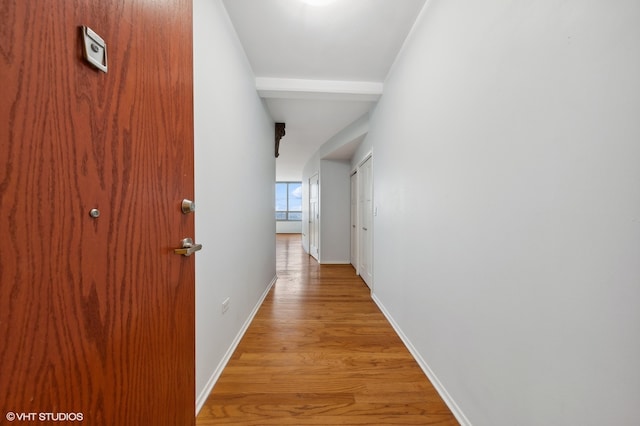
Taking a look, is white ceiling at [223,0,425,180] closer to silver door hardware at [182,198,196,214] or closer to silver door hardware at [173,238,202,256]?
silver door hardware at [182,198,196,214]

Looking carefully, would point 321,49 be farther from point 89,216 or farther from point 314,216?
point 314,216

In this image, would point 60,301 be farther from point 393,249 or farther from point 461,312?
point 393,249

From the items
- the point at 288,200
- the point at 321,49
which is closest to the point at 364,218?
the point at 321,49

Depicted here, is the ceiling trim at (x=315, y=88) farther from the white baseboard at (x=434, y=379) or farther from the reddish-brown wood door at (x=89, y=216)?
the white baseboard at (x=434, y=379)

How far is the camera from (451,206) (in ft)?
4.21

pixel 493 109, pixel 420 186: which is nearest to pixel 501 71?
pixel 493 109

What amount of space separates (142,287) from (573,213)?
1318mm

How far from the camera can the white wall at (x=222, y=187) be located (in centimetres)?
127

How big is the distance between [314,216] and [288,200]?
506 centimetres

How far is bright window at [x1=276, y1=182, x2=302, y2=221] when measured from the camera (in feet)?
32.5

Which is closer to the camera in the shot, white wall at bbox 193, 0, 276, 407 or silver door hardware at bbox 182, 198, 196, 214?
silver door hardware at bbox 182, 198, 196, 214

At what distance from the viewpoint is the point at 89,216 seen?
0.52 meters

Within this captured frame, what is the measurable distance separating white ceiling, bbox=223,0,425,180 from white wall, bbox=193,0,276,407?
0.59 ft

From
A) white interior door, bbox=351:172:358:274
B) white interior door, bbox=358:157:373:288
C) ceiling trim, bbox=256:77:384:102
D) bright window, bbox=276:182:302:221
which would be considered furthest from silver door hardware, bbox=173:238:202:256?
bright window, bbox=276:182:302:221
